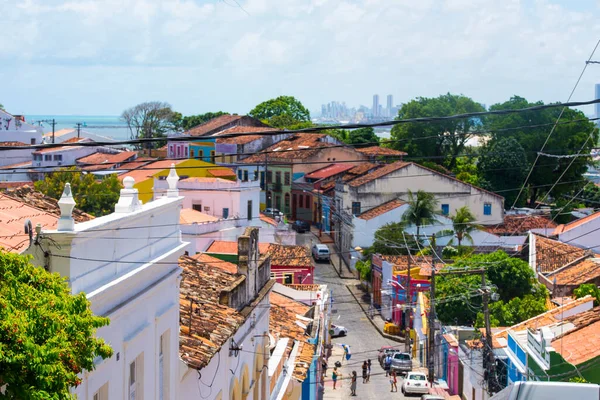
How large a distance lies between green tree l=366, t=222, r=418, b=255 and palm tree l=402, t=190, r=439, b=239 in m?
0.67

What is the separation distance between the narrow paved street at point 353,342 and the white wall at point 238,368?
14367 mm

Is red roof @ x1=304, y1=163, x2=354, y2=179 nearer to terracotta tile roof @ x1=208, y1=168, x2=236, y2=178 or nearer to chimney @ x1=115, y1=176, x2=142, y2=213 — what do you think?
terracotta tile roof @ x1=208, y1=168, x2=236, y2=178

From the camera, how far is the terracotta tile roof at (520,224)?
55553mm

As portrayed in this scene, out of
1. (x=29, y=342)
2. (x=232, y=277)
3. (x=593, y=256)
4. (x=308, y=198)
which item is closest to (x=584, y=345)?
(x=232, y=277)

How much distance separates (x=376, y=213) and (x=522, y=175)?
56.8 feet

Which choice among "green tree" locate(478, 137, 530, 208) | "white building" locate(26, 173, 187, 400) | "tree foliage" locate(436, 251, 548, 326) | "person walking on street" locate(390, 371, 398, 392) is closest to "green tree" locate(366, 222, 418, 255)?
"tree foliage" locate(436, 251, 548, 326)

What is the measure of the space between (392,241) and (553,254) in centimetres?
1046

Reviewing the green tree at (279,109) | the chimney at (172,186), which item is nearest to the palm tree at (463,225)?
the chimney at (172,186)

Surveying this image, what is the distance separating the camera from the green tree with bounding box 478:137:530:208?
68.0 m

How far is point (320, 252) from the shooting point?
5691cm

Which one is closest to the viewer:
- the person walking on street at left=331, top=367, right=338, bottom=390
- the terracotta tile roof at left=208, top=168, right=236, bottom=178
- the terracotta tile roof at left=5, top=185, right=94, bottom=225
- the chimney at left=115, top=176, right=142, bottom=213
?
the chimney at left=115, top=176, right=142, bottom=213

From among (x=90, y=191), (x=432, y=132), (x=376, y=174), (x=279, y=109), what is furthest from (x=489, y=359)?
(x=279, y=109)

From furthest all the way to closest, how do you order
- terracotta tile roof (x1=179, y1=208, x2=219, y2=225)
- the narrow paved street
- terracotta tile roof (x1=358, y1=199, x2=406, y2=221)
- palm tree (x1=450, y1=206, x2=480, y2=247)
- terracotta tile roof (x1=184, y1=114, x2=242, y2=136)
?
terracotta tile roof (x1=184, y1=114, x2=242, y2=136) → terracotta tile roof (x1=358, y1=199, x2=406, y2=221) → palm tree (x1=450, y1=206, x2=480, y2=247) → terracotta tile roof (x1=179, y1=208, x2=219, y2=225) → the narrow paved street

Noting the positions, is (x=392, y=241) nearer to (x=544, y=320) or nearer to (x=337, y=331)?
(x=337, y=331)
